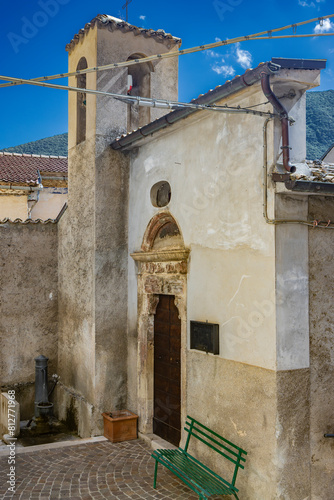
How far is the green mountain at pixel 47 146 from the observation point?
3441 centimetres

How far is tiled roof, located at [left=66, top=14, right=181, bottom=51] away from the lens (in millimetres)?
8703

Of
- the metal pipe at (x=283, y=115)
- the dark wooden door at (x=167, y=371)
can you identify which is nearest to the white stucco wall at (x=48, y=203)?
the dark wooden door at (x=167, y=371)

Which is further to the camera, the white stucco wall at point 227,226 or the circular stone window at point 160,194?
the circular stone window at point 160,194

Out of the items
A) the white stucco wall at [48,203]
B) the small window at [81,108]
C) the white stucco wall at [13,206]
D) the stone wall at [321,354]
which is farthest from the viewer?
the white stucco wall at [48,203]

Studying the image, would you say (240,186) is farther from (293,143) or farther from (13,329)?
(13,329)

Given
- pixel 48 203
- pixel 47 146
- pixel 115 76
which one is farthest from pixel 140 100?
pixel 47 146

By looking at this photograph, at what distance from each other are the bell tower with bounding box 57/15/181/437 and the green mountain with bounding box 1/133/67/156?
84.2 feet

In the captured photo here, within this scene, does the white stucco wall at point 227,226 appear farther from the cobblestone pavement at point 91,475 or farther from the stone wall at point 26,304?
the stone wall at point 26,304

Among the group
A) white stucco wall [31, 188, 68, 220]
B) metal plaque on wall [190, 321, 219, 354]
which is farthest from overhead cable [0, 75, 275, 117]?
white stucco wall [31, 188, 68, 220]

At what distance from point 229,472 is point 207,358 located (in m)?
1.42

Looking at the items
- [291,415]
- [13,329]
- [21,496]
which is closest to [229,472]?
[291,415]

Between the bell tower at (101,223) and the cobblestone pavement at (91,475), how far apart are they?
982 mm

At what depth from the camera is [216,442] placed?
5984 millimetres

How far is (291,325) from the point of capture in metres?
5.37
